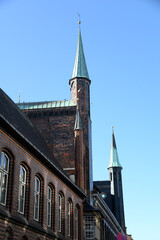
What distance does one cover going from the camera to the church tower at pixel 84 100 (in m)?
33.9

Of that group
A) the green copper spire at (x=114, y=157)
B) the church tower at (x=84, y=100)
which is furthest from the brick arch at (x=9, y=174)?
the green copper spire at (x=114, y=157)

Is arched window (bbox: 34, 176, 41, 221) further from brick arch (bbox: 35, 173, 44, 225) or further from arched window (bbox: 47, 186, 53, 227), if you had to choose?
arched window (bbox: 47, 186, 53, 227)

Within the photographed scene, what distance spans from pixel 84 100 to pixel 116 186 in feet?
140

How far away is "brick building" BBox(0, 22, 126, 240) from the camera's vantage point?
16.0 m

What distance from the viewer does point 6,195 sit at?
1557cm

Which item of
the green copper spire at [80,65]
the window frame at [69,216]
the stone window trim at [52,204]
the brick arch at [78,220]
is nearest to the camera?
the stone window trim at [52,204]

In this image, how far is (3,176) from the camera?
15578mm

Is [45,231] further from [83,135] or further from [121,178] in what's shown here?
[121,178]

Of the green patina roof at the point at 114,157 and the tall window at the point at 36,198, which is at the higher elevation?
the green patina roof at the point at 114,157

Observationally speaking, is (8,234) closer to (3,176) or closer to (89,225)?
(3,176)

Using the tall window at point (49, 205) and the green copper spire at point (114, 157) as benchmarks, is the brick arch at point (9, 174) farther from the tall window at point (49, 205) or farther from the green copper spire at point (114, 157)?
the green copper spire at point (114, 157)

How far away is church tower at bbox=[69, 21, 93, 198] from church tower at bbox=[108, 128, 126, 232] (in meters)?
40.2

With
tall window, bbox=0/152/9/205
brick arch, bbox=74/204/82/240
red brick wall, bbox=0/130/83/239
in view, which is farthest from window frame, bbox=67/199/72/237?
tall window, bbox=0/152/9/205

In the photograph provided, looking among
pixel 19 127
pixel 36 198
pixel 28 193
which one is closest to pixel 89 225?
pixel 36 198
